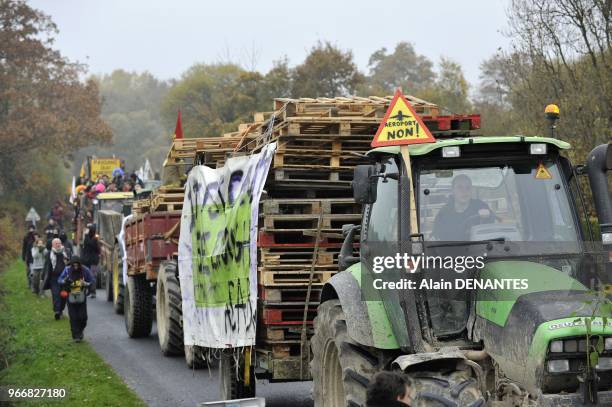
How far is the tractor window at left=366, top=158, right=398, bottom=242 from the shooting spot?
8.06 m

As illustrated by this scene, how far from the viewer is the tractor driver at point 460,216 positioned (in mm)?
7570

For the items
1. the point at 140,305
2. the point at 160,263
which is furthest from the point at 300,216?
the point at 140,305

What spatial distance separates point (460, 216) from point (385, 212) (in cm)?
79

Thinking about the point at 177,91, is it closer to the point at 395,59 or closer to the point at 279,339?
the point at 395,59

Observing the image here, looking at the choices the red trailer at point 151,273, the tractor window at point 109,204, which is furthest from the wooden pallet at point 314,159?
the tractor window at point 109,204

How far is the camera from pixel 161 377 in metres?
15.4

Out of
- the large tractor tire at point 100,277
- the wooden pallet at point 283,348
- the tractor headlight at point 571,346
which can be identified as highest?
the large tractor tire at point 100,277

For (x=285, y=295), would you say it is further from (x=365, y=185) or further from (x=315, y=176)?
(x=365, y=185)

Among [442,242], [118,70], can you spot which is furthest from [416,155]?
[118,70]

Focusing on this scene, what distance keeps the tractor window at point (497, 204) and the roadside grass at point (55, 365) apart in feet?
21.2

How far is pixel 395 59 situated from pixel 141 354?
7545cm

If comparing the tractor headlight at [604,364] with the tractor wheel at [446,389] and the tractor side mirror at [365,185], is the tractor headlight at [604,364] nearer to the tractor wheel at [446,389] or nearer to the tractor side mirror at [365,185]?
the tractor wheel at [446,389]

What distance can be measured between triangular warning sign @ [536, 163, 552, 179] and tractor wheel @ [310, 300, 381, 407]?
1685 mm

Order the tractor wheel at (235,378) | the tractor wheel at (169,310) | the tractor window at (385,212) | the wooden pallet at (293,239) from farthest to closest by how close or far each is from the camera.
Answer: the tractor wheel at (169,310)
the tractor wheel at (235,378)
the wooden pallet at (293,239)
the tractor window at (385,212)
